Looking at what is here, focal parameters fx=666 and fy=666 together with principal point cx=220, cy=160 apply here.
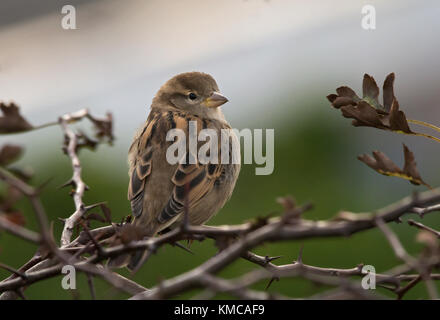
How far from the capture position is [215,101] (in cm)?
389

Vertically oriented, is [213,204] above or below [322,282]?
below

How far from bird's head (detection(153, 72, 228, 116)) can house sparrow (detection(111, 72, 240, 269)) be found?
0.04ft

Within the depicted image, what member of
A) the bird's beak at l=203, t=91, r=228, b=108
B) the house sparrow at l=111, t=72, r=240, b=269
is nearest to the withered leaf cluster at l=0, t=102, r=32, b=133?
the house sparrow at l=111, t=72, r=240, b=269

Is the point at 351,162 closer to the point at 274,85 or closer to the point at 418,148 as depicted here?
the point at 418,148

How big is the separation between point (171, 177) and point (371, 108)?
1.52 metres

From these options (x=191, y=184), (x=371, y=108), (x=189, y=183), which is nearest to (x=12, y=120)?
(x=371, y=108)

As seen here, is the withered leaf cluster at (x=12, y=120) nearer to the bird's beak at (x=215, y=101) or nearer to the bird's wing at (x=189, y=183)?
the bird's wing at (x=189, y=183)

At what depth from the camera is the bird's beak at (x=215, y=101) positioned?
3879 mm

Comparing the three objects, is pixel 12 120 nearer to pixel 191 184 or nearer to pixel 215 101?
pixel 191 184

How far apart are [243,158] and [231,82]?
552 cm

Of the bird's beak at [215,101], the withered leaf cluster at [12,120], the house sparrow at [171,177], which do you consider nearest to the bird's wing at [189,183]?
the house sparrow at [171,177]

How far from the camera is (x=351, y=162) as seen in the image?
711cm

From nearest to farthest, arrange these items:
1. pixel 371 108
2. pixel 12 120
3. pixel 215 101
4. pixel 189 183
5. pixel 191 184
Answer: pixel 12 120 < pixel 371 108 < pixel 189 183 < pixel 191 184 < pixel 215 101

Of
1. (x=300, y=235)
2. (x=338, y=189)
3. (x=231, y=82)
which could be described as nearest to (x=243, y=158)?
(x=338, y=189)
